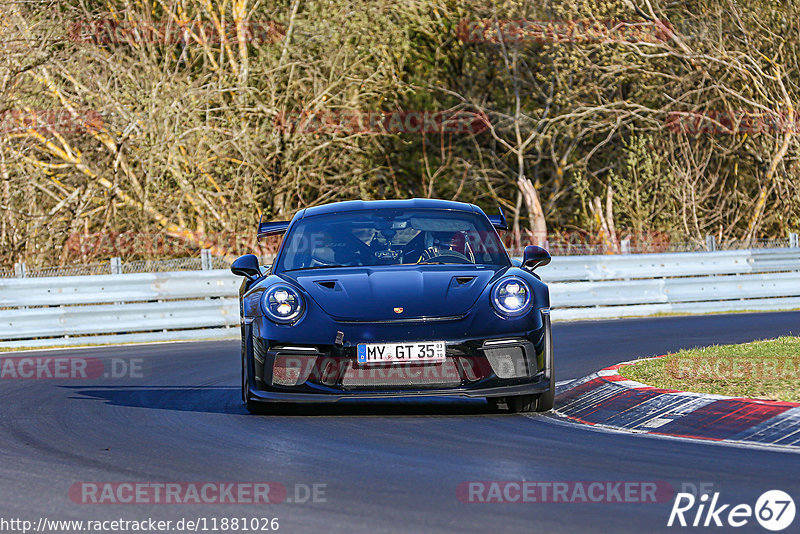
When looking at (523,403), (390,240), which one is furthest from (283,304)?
(523,403)

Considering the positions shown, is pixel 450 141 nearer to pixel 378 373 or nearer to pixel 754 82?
pixel 754 82

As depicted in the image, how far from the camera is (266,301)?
27.6 ft

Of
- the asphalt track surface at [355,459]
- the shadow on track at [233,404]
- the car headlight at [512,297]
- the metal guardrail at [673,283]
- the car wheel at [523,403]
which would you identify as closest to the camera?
the asphalt track surface at [355,459]

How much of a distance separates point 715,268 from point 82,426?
547 inches

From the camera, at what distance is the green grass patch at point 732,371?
27.1ft

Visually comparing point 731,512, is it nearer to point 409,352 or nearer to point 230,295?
point 409,352

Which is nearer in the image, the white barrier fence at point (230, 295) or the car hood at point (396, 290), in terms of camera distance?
the car hood at point (396, 290)

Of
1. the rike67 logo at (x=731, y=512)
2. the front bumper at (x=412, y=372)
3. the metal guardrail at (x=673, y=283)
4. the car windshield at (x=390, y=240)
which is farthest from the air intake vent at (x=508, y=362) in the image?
the metal guardrail at (x=673, y=283)

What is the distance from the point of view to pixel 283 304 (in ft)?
27.3

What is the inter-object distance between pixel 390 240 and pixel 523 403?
64.9 inches

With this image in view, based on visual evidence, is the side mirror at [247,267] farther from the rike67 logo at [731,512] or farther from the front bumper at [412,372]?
the rike67 logo at [731,512]

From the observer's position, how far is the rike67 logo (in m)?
4.90

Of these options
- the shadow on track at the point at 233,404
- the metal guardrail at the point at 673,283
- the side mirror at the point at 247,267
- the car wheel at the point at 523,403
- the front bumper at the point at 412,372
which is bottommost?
the metal guardrail at the point at 673,283

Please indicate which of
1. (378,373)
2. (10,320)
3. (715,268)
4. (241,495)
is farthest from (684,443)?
(715,268)
